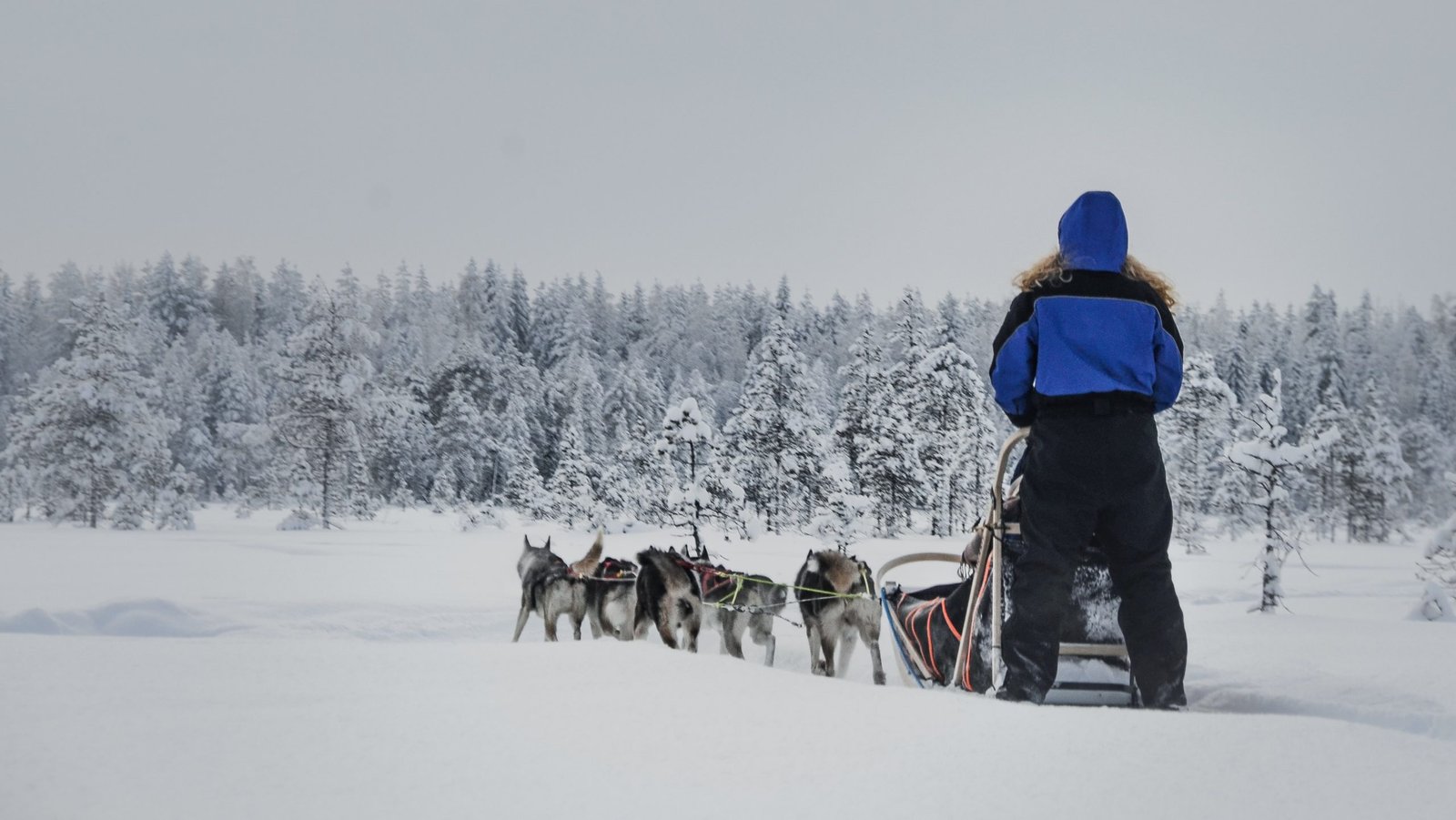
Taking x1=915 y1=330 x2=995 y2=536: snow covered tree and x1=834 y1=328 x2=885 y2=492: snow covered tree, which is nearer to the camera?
x1=834 y1=328 x2=885 y2=492: snow covered tree

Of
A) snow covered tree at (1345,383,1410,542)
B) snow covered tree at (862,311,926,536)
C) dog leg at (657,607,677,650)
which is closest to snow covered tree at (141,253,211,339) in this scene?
snow covered tree at (862,311,926,536)

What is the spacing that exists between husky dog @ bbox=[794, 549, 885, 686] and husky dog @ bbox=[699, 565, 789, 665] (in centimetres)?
64

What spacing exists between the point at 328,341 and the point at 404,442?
17.3 m

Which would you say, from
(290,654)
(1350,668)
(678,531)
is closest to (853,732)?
(290,654)

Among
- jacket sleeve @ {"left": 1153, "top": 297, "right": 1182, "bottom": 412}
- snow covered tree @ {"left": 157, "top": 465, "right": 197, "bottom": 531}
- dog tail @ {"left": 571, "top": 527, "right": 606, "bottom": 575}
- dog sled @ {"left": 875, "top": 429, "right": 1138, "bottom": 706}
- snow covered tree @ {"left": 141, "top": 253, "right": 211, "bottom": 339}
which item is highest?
snow covered tree @ {"left": 141, "top": 253, "right": 211, "bottom": 339}

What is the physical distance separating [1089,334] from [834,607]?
3.23 meters

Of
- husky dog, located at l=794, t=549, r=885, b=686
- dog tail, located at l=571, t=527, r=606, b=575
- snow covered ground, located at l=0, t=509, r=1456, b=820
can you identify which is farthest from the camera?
dog tail, located at l=571, t=527, r=606, b=575

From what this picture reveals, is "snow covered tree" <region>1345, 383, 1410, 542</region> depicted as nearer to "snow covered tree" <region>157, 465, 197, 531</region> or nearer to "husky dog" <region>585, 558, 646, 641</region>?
"husky dog" <region>585, 558, 646, 641</region>

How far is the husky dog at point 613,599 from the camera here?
6.33 metres

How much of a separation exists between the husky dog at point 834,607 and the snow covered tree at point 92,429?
2220 cm

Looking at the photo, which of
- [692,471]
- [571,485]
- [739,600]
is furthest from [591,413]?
[739,600]

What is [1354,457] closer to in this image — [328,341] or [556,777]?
[328,341]

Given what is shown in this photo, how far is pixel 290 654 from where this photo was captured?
8.52 feet

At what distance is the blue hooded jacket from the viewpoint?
110 inches
